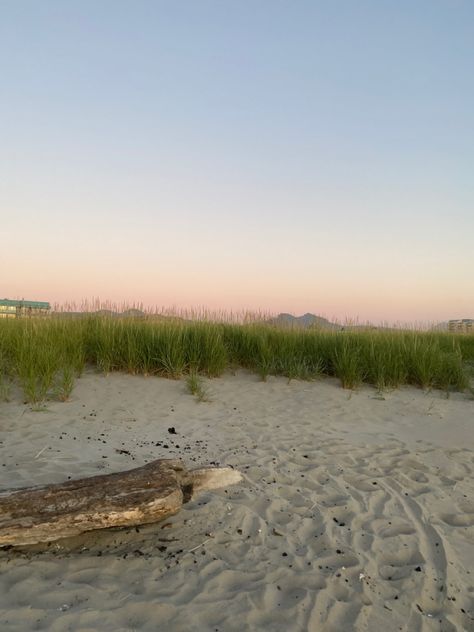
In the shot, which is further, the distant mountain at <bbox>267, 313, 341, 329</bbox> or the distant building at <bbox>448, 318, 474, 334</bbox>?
the distant building at <bbox>448, 318, 474, 334</bbox>

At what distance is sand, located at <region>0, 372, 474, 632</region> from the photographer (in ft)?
7.51

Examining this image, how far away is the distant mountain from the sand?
4.93 metres

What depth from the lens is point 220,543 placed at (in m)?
2.91

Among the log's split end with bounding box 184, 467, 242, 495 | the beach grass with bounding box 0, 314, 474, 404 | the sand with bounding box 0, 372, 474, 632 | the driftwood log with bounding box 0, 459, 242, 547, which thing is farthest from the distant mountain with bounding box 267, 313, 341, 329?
the driftwood log with bounding box 0, 459, 242, 547

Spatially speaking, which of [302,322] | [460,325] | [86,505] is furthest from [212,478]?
[460,325]

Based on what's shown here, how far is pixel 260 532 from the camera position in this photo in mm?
3059

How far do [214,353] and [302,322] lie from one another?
172 inches

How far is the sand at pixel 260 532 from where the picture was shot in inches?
90.1

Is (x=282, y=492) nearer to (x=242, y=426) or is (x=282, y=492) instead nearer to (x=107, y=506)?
(x=107, y=506)

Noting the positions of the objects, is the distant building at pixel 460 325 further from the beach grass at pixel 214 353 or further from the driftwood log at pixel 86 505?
the driftwood log at pixel 86 505

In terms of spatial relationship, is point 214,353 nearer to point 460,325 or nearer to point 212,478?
point 212,478

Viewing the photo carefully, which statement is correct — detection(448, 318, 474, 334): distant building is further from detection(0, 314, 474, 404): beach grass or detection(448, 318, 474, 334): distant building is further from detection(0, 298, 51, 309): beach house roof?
detection(0, 298, 51, 309): beach house roof

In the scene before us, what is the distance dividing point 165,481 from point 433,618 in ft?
5.31

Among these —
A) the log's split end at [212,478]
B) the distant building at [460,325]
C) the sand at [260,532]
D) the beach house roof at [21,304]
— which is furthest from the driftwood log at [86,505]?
the distant building at [460,325]
